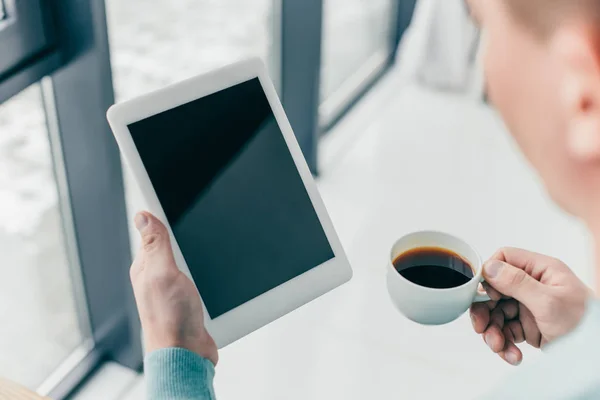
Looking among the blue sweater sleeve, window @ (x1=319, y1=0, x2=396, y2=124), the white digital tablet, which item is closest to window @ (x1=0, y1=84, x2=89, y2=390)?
the white digital tablet

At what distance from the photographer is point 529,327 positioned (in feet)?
2.85

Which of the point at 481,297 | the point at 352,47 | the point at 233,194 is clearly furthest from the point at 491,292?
the point at 352,47

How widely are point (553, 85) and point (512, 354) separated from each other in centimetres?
53

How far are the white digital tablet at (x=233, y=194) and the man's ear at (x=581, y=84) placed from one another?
443 millimetres

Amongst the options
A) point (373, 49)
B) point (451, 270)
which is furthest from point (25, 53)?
point (373, 49)

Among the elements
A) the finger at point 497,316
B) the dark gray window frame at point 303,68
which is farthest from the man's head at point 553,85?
the dark gray window frame at point 303,68

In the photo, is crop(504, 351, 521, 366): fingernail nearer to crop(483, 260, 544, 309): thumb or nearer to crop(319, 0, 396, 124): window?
crop(483, 260, 544, 309): thumb

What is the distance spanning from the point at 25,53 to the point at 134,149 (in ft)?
0.62

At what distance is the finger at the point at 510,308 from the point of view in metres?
0.88

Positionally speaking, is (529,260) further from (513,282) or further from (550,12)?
(550,12)

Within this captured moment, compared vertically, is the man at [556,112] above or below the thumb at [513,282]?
above

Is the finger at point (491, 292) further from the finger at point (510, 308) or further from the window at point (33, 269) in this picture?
the window at point (33, 269)

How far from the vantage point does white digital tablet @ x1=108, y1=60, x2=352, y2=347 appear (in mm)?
745

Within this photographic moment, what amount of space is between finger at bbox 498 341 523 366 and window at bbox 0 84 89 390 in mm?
641
